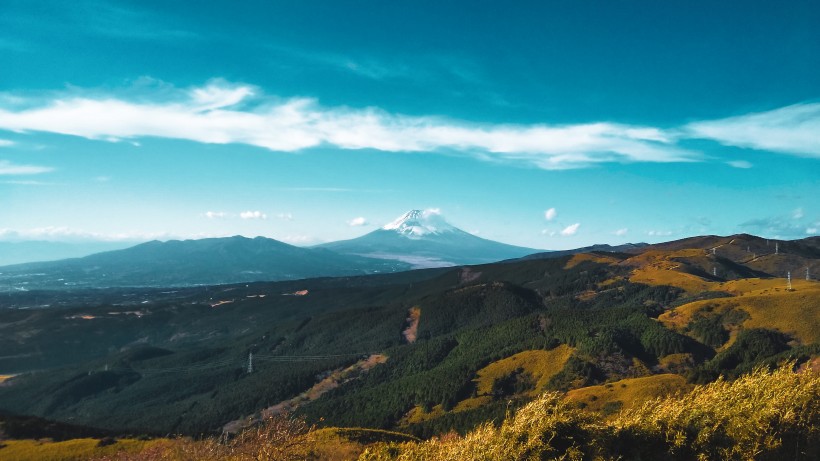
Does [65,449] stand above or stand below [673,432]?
below

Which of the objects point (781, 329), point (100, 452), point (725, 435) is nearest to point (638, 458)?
point (725, 435)

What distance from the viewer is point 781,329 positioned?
152625 millimetres

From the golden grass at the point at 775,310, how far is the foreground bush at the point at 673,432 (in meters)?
133

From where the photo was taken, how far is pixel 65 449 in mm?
70688

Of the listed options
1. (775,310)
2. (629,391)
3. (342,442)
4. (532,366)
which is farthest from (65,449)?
(775,310)

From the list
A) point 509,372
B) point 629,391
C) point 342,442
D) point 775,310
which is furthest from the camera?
point 775,310

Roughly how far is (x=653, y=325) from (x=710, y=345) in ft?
63.2

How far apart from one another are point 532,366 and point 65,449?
129m

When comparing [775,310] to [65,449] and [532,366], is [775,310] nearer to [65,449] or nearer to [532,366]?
[532,366]

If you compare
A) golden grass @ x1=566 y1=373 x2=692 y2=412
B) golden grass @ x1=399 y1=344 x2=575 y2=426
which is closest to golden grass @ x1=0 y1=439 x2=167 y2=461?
golden grass @ x1=566 y1=373 x2=692 y2=412

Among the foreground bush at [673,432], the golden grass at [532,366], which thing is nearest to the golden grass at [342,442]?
the foreground bush at [673,432]

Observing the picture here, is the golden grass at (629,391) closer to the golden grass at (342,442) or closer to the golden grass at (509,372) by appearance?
the golden grass at (509,372)

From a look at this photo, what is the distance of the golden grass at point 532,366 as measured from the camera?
154500mm

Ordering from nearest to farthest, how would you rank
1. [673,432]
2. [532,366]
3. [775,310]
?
[673,432]
[532,366]
[775,310]
